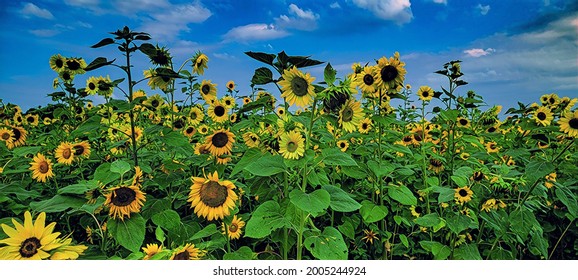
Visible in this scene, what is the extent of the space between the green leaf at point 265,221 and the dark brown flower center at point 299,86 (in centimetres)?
24

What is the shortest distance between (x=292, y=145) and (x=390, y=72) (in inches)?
18.8

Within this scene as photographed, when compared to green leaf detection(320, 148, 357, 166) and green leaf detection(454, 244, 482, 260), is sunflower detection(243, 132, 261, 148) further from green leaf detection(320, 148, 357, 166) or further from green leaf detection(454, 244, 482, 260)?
green leaf detection(454, 244, 482, 260)

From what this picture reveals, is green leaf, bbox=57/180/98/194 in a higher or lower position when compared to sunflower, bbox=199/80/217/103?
lower

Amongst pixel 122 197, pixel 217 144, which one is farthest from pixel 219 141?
pixel 122 197

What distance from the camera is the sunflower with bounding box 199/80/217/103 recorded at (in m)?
1.79

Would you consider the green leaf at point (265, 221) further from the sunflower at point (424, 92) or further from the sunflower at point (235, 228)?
the sunflower at point (424, 92)

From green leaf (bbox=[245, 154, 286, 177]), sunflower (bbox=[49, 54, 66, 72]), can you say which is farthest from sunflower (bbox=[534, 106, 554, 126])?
sunflower (bbox=[49, 54, 66, 72])

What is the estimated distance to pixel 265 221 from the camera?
821mm

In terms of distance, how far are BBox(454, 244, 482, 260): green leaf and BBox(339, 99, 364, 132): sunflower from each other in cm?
53

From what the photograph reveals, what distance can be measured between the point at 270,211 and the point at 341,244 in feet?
0.52

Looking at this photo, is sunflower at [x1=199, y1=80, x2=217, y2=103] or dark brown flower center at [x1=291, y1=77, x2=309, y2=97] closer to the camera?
dark brown flower center at [x1=291, y1=77, x2=309, y2=97]

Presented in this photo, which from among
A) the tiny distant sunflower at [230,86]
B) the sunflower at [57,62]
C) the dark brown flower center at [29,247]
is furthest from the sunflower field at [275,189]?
the tiny distant sunflower at [230,86]

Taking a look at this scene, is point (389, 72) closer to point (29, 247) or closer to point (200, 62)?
point (200, 62)
